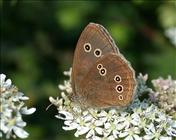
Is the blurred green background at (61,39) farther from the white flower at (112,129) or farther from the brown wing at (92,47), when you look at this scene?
the white flower at (112,129)

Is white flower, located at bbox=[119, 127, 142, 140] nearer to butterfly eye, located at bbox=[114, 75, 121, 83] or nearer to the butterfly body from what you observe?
the butterfly body

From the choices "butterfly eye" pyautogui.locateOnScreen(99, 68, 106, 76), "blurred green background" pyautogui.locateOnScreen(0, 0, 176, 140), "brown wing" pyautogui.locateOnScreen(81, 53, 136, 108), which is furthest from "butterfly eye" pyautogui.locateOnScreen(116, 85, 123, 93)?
"blurred green background" pyautogui.locateOnScreen(0, 0, 176, 140)

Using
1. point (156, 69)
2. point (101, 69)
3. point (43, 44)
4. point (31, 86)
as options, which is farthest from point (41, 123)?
point (101, 69)

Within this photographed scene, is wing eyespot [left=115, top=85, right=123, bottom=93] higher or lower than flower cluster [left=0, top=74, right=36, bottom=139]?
higher

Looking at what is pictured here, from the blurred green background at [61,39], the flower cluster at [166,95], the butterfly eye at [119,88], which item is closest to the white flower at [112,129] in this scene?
the butterfly eye at [119,88]

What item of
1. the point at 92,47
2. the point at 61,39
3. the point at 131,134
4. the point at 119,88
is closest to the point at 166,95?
the point at 119,88

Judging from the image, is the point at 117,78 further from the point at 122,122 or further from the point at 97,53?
the point at 122,122
